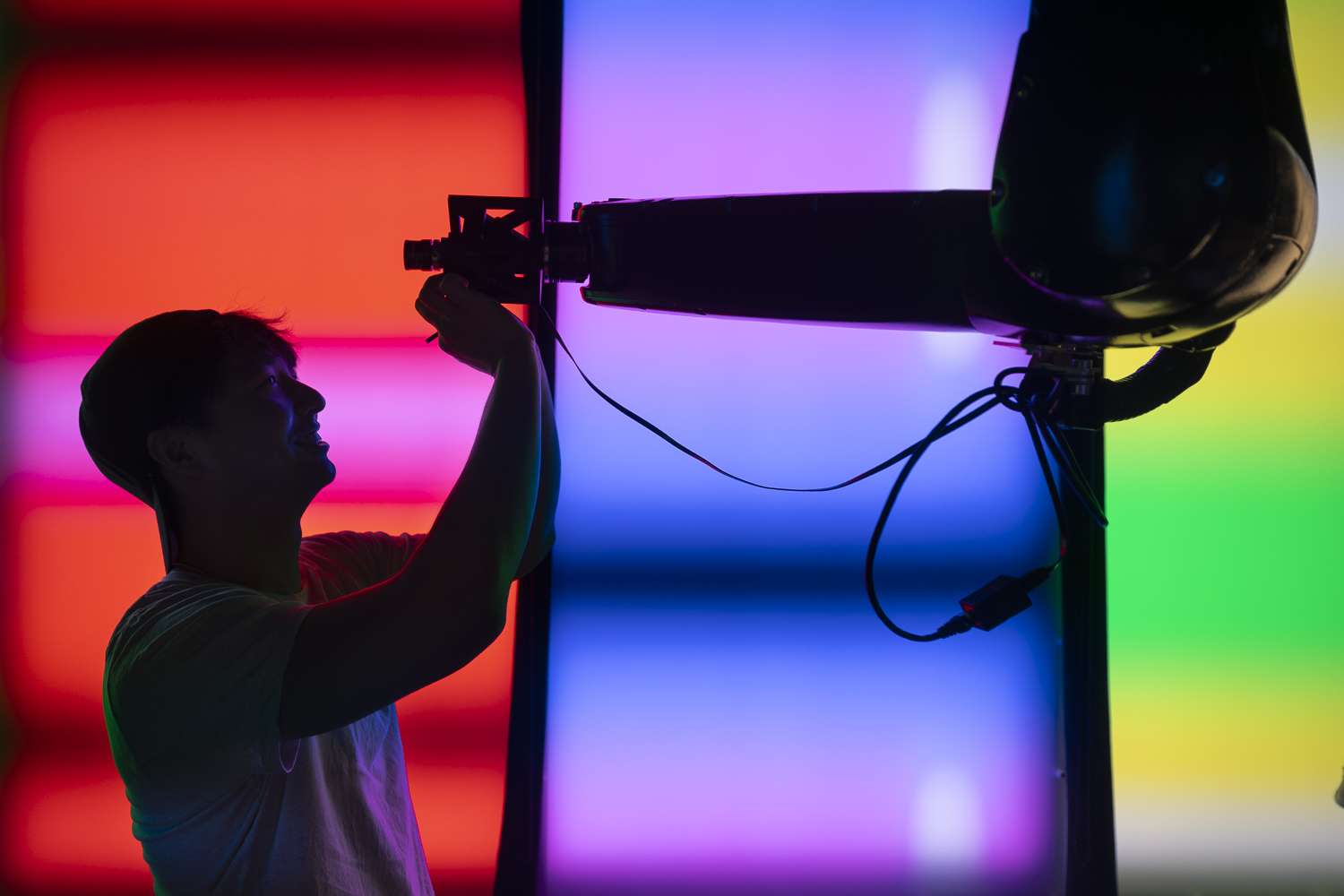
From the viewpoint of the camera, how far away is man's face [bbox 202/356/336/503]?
0.80m

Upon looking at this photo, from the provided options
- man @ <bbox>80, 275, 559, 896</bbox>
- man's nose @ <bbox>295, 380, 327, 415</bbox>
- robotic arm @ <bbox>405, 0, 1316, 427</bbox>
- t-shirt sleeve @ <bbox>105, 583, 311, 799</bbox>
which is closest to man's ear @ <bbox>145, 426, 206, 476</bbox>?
man @ <bbox>80, 275, 559, 896</bbox>

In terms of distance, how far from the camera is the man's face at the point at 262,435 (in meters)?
0.80

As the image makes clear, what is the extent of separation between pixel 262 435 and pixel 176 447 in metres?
0.09

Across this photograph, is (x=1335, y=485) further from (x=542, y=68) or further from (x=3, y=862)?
(x=3, y=862)

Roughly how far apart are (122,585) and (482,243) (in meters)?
1.04

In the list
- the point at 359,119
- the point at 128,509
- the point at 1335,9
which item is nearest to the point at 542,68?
the point at 359,119

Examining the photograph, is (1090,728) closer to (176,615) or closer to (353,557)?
(353,557)

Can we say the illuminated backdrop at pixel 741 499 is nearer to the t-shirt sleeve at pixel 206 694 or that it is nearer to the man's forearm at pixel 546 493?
the man's forearm at pixel 546 493

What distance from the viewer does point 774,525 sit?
49.5 inches

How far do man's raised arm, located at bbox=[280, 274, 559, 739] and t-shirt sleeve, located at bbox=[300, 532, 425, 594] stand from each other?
0.33 m

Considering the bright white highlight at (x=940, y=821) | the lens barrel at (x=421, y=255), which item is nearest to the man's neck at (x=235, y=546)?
the lens barrel at (x=421, y=255)

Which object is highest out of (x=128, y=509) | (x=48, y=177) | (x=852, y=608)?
(x=48, y=177)

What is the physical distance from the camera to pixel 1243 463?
1269 millimetres

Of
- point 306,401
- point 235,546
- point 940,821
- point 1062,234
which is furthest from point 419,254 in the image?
point 940,821
